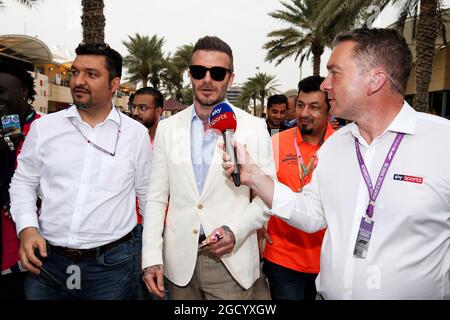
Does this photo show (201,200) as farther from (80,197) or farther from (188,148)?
(80,197)

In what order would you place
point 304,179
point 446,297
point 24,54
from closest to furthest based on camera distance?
point 446,297
point 304,179
point 24,54

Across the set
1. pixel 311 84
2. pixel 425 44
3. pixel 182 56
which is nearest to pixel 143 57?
pixel 182 56

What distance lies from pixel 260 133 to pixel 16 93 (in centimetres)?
250

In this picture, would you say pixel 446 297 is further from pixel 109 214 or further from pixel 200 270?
pixel 109 214

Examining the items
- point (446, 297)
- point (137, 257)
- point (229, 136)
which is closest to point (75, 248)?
point (137, 257)

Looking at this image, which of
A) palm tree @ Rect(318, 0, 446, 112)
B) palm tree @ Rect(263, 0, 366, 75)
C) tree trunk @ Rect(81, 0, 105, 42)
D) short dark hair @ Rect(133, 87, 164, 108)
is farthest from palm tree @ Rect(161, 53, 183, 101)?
short dark hair @ Rect(133, 87, 164, 108)

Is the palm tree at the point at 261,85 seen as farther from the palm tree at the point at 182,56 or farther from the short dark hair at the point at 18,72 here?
the short dark hair at the point at 18,72

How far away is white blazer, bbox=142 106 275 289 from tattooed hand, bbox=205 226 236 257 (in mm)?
144

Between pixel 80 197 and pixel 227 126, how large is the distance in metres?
1.26

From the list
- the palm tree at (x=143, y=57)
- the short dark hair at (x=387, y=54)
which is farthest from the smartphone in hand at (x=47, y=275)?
the palm tree at (x=143, y=57)

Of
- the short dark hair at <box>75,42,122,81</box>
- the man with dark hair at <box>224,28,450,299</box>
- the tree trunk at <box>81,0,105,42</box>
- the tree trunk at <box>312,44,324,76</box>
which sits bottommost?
the man with dark hair at <box>224,28,450,299</box>

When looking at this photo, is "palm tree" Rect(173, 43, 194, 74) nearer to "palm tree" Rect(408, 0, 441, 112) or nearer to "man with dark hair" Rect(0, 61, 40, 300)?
"palm tree" Rect(408, 0, 441, 112)

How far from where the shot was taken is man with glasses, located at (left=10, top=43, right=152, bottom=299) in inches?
110

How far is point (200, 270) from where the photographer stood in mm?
2889
